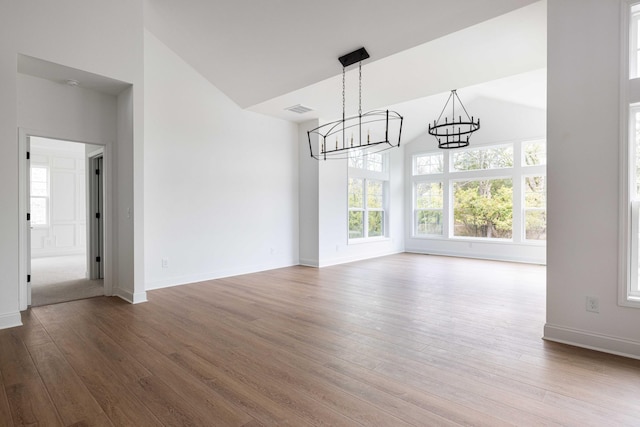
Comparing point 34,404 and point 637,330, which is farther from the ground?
point 637,330

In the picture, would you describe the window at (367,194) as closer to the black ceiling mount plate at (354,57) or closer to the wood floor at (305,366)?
the black ceiling mount plate at (354,57)

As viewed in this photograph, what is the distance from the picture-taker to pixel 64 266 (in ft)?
22.8

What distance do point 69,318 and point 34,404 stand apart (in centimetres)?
190

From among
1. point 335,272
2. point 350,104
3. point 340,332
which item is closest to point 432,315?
point 340,332

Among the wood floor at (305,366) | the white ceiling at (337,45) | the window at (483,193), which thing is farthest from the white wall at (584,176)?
the window at (483,193)

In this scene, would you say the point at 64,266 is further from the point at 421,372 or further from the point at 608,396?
the point at 608,396

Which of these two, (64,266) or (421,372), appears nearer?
(421,372)

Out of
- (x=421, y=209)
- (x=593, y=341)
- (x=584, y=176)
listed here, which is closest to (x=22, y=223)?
(x=584, y=176)

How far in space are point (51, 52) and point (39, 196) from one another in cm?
668

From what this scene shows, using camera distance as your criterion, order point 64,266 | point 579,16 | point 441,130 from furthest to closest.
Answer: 1. point 441,130
2. point 64,266
3. point 579,16

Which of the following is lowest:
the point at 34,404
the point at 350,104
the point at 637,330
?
the point at 34,404

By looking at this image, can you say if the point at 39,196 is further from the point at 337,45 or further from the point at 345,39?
the point at 345,39

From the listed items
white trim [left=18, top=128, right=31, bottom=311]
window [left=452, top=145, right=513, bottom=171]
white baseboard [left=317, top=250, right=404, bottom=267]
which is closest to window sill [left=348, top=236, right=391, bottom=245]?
white baseboard [left=317, top=250, right=404, bottom=267]

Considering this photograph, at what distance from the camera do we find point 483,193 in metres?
8.20
